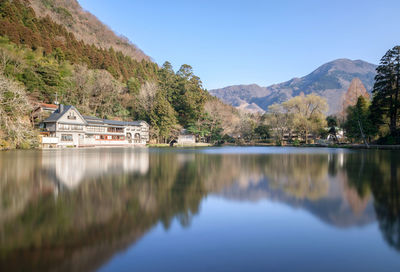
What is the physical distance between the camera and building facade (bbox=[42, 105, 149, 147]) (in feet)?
104

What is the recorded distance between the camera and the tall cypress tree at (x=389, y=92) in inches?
1136

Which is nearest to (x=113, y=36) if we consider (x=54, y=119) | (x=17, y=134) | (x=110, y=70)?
(x=110, y=70)

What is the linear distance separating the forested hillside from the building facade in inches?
124

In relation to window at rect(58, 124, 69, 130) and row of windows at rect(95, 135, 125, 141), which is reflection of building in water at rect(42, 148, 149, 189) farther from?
row of windows at rect(95, 135, 125, 141)

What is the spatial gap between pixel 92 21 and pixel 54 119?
61.9m

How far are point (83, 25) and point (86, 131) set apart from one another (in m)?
52.4

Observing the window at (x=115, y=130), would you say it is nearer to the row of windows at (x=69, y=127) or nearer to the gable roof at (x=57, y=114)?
the row of windows at (x=69, y=127)

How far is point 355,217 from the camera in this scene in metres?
4.32

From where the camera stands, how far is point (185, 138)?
4678 centimetres

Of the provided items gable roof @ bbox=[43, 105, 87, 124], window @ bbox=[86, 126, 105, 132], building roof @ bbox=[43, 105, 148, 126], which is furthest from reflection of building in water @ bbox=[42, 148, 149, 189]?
window @ bbox=[86, 126, 105, 132]

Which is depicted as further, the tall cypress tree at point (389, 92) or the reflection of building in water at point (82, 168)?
the tall cypress tree at point (389, 92)

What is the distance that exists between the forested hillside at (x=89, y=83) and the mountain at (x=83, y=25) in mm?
14278

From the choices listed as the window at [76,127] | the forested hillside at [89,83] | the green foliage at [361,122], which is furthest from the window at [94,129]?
the green foliage at [361,122]

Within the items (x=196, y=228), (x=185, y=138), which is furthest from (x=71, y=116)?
(x=196, y=228)
